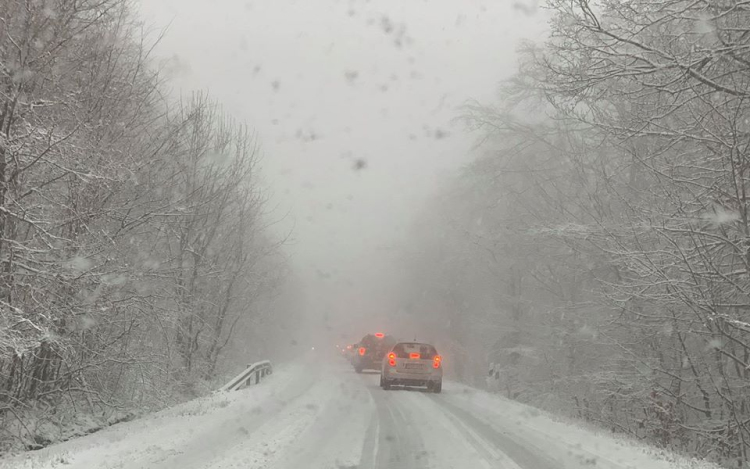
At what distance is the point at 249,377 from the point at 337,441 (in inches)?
378

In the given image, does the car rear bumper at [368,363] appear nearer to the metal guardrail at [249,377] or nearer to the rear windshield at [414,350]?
the metal guardrail at [249,377]

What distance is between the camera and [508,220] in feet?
83.0

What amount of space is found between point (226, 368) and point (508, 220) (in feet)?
47.7

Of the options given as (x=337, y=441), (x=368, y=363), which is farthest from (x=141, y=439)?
(x=368, y=363)

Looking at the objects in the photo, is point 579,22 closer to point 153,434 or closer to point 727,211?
point 727,211

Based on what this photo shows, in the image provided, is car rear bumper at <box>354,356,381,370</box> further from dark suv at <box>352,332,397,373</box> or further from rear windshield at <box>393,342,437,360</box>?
rear windshield at <box>393,342,437,360</box>

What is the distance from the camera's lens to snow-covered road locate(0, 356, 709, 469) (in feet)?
24.7

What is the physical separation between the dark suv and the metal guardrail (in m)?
6.58

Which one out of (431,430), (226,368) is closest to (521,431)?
(431,430)

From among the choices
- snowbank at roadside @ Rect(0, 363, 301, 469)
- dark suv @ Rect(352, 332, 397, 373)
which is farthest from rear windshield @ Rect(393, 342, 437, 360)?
dark suv @ Rect(352, 332, 397, 373)

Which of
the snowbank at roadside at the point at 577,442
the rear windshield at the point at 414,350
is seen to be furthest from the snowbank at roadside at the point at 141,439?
the rear windshield at the point at 414,350

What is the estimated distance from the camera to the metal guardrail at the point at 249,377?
15557 millimetres

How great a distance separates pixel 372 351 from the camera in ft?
99.1

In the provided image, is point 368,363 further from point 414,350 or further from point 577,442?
point 577,442
